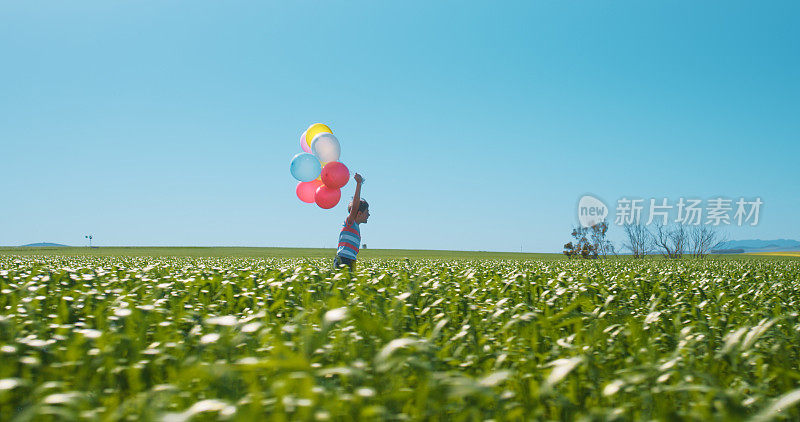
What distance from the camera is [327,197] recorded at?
10.3m

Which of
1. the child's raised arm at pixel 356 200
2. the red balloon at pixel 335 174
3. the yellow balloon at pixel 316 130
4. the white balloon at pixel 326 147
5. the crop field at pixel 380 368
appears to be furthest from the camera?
the yellow balloon at pixel 316 130

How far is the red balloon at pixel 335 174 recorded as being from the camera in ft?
31.4

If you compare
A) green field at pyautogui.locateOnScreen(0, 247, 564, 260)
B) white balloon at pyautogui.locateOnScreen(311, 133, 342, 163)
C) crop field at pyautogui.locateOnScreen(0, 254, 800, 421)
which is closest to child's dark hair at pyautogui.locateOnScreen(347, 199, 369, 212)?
white balloon at pyautogui.locateOnScreen(311, 133, 342, 163)

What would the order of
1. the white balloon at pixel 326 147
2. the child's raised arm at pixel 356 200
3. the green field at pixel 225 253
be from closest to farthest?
the child's raised arm at pixel 356 200
the white balloon at pixel 326 147
the green field at pixel 225 253

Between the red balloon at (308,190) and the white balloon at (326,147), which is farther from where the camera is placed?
the red balloon at (308,190)

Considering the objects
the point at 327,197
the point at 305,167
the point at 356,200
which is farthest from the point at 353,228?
the point at 305,167

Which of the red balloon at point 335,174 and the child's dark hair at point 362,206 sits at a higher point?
the red balloon at point 335,174

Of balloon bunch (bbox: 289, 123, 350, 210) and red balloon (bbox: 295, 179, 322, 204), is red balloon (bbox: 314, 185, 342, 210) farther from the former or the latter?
red balloon (bbox: 295, 179, 322, 204)

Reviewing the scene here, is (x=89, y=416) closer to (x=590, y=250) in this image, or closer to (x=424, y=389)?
(x=424, y=389)

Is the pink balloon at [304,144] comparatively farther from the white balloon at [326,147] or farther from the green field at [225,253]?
the green field at [225,253]

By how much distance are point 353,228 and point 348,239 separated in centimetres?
25

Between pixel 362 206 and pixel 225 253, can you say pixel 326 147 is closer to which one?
pixel 362 206

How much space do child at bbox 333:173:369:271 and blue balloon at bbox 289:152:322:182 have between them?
1.68 metres

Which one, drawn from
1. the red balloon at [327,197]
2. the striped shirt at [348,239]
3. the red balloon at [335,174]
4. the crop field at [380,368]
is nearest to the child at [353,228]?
the striped shirt at [348,239]
